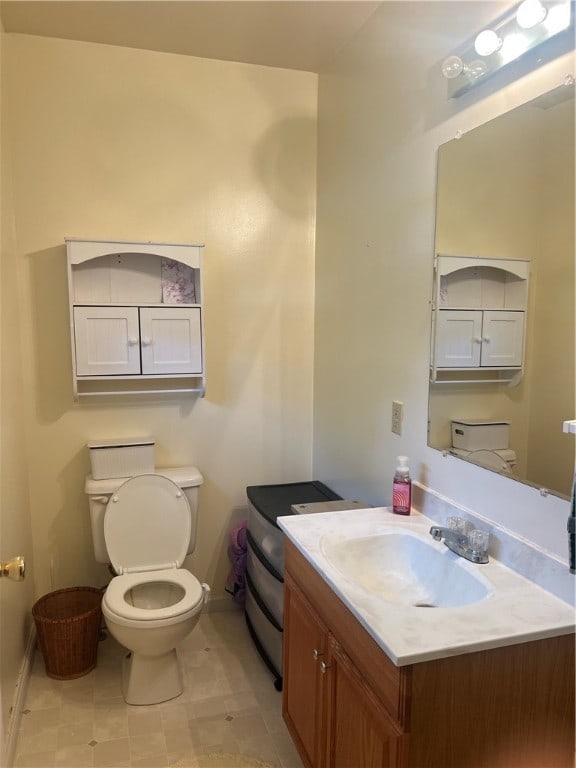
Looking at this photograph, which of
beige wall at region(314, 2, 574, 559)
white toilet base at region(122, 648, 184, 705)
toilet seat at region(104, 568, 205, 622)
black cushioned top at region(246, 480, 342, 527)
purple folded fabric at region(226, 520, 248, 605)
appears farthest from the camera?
purple folded fabric at region(226, 520, 248, 605)

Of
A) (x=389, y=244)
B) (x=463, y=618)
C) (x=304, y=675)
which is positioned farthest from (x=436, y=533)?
Answer: (x=389, y=244)

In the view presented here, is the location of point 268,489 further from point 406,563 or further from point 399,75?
point 399,75

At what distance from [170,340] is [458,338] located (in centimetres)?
140

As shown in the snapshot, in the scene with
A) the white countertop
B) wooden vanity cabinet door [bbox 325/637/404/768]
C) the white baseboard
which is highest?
the white countertop

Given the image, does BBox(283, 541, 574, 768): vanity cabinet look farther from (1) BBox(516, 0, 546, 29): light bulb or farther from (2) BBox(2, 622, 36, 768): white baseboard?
(1) BBox(516, 0, 546, 29): light bulb

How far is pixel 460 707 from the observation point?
3.86 ft

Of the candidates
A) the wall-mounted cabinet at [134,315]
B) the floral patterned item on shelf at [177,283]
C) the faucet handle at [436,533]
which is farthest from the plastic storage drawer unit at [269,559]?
the floral patterned item on shelf at [177,283]

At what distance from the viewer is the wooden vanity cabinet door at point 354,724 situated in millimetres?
1211

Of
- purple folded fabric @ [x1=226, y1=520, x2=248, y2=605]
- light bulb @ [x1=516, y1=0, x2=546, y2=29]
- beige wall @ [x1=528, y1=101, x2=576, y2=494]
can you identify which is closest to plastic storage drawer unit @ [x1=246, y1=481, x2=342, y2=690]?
purple folded fabric @ [x1=226, y1=520, x2=248, y2=605]

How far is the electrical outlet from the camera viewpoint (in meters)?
2.04

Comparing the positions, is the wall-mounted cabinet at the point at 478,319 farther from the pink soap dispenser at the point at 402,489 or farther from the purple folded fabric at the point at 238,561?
the purple folded fabric at the point at 238,561

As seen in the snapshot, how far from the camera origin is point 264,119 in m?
2.76

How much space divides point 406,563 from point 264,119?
2.24 m

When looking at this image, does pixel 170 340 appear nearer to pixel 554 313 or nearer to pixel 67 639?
pixel 67 639
